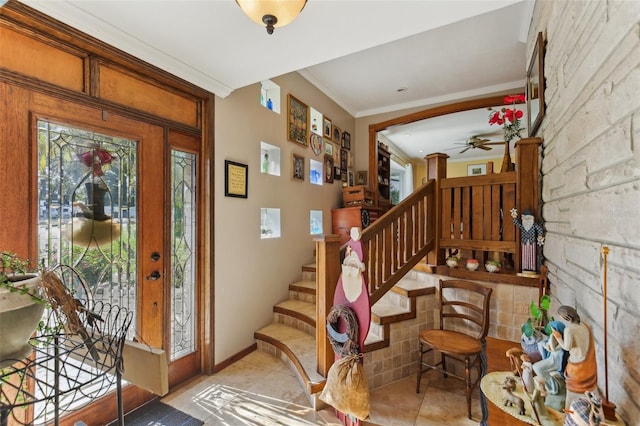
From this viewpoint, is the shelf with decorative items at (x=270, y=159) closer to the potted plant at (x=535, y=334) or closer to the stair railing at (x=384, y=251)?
the stair railing at (x=384, y=251)

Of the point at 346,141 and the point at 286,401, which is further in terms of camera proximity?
the point at 346,141

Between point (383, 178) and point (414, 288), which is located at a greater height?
point (383, 178)

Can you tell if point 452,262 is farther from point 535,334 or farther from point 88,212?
point 88,212

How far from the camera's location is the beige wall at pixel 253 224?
2582 millimetres

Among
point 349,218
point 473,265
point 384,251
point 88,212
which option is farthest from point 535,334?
point 349,218

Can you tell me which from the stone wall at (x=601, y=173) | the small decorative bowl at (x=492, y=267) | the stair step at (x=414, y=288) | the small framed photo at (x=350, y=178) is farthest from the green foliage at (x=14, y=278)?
the small framed photo at (x=350, y=178)

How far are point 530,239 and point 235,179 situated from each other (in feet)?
8.20

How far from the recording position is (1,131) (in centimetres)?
144

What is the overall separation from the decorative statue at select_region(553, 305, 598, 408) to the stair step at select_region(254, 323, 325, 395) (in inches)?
61.9

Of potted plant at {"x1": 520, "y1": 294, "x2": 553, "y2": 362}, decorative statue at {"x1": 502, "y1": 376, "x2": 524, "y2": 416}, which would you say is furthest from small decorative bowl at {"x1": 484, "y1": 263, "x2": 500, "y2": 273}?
decorative statue at {"x1": 502, "y1": 376, "x2": 524, "y2": 416}

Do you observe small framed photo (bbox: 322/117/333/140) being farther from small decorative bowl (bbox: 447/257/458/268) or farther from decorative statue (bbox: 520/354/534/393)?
decorative statue (bbox: 520/354/534/393)

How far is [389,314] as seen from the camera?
7.92 ft

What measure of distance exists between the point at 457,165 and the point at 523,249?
737 cm

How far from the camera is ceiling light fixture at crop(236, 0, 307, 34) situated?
4.23ft
